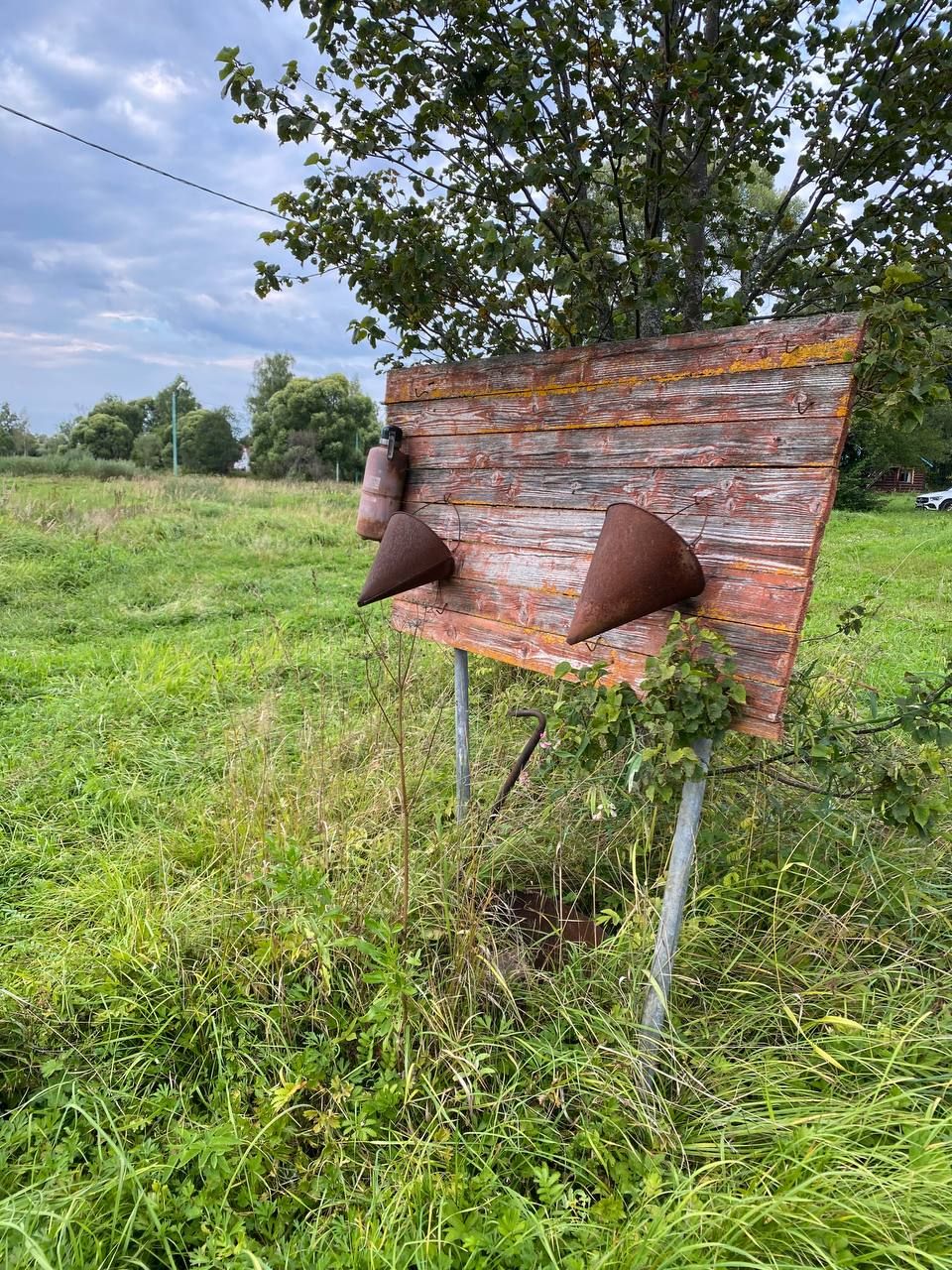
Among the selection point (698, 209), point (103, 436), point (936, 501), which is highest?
point (103, 436)

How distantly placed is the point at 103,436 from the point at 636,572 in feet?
142

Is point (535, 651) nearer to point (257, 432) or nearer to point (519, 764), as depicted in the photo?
point (519, 764)

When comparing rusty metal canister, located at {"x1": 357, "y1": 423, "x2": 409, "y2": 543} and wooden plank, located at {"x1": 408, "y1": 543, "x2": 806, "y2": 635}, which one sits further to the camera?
rusty metal canister, located at {"x1": 357, "y1": 423, "x2": 409, "y2": 543}

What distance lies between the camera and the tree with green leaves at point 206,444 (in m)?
35.4

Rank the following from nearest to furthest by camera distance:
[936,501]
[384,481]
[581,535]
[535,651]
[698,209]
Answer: [581,535]
[535,651]
[698,209]
[384,481]
[936,501]

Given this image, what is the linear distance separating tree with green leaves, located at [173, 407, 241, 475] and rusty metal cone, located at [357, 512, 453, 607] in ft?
118

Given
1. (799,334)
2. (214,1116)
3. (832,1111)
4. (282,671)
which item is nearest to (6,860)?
(214,1116)

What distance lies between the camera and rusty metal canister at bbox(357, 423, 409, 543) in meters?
2.66

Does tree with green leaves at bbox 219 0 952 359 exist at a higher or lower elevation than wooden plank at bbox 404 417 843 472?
higher

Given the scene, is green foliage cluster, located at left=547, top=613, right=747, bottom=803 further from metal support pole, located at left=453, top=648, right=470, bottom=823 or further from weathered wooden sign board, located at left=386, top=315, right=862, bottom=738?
metal support pole, located at left=453, top=648, right=470, bottom=823

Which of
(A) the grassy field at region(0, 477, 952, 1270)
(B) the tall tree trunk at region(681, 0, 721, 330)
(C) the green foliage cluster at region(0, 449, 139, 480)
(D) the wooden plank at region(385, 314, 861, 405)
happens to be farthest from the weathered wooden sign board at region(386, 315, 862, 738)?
(C) the green foliage cluster at region(0, 449, 139, 480)

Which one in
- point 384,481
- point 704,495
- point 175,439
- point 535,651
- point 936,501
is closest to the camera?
point 704,495

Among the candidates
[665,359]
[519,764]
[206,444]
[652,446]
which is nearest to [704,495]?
[652,446]

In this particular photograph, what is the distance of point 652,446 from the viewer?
1.77m
